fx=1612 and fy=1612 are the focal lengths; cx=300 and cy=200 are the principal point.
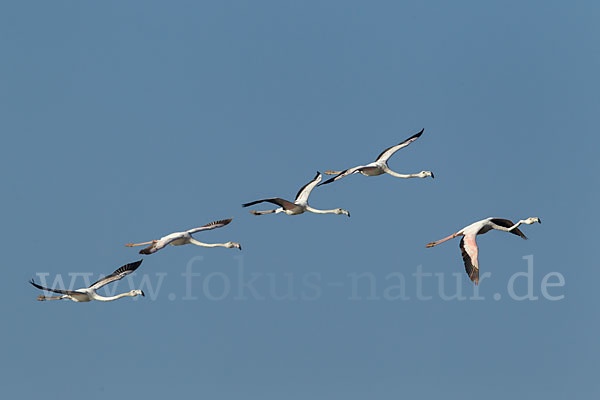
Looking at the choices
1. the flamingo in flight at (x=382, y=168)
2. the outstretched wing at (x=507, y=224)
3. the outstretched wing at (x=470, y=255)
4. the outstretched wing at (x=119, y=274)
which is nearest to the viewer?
the outstretched wing at (x=470, y=255)

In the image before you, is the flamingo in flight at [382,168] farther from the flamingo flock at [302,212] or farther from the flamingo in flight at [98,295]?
the flamingo in flight at [98,295]

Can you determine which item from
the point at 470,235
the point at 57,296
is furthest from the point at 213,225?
the point at 470,235

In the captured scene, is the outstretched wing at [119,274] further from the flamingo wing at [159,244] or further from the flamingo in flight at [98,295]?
the flamingo wing at [159,244]

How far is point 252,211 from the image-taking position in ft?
199

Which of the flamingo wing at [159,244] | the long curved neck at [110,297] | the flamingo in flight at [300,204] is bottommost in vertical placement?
the long curved neck at [110,297]

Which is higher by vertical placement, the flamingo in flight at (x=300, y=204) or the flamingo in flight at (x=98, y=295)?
the flamingo in flight at (x=300, y=204)

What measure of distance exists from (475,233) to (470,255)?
239 centimetres

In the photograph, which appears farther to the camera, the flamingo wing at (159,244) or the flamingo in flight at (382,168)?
the flamingo in flight at (382,168)

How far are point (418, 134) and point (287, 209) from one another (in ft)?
21.6

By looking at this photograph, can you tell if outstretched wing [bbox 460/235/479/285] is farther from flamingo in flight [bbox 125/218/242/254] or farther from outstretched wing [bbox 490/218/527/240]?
flamingo in flight [bbox 125/218/242/254]

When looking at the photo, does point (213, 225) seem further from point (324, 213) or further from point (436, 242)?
point (436, 242)

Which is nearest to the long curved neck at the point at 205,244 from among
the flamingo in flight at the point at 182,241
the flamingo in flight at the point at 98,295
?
the flamingo in flight at the point at 182,241

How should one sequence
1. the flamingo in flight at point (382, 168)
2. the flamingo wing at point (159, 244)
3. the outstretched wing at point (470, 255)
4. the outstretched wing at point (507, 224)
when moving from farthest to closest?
the flamingo in flight at point (382, 168)
the outstretched wing at point (507, 224)
the flamingo wing at point (159, 244)
the outstretched wing at point (470, 255)

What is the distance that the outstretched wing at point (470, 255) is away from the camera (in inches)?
2094
